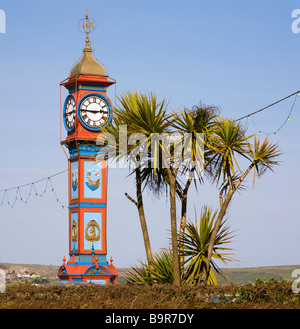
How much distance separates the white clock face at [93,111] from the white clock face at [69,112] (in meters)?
0.61

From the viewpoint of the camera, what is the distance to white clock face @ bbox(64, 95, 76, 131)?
4394 cm

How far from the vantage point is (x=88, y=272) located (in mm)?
42906

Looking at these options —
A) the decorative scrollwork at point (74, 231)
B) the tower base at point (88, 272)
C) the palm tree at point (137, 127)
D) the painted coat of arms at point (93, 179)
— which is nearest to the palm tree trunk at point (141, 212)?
the palm tree at point (137, 127)

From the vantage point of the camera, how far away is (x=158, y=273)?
952 inches

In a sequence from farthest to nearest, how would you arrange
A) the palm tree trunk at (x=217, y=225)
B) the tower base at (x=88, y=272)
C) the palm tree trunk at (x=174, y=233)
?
the tower base at (x=88, y=272)
the palm tree trunk at (x=217, y=225)
the palm tree trunk at (x=174, y=233)

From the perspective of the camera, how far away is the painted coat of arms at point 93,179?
4378cm

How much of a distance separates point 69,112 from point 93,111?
1.61 meters

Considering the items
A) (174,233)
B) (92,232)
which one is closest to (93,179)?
(92,232)

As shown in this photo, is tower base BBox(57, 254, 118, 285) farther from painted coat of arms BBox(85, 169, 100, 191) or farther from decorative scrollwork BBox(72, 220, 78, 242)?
painted coat of arms BBox(85, 169, 100, 191)

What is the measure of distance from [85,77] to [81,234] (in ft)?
26.6

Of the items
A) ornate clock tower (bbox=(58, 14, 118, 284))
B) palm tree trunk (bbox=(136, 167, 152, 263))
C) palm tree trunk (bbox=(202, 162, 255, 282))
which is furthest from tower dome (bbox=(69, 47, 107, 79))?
palm tree trunk (bbox=(202, 162, 255, 282))

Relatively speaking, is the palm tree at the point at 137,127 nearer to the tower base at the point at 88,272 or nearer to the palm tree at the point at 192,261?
the palm tree at the point at 192,261

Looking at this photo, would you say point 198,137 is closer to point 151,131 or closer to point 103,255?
point 151,131
